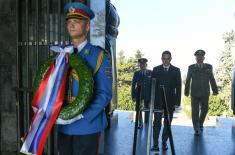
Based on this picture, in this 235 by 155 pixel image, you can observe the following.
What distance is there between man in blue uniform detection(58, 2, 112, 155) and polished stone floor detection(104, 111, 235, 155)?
2.81 metres

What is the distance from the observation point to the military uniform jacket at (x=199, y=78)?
700cm

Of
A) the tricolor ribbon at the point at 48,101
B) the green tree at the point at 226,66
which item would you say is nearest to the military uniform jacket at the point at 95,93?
the tricolor ribbon at the point at 48,101

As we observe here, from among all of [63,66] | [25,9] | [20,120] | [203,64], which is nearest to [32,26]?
[25,9]

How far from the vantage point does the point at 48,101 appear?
8.05ft

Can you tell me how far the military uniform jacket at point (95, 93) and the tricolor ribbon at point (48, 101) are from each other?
0.10 metres

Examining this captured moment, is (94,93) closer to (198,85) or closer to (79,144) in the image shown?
(79,144)

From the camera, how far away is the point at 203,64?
6992 millimetres

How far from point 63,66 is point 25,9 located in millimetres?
1995

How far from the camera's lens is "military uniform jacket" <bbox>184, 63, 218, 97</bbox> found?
7.00 meters

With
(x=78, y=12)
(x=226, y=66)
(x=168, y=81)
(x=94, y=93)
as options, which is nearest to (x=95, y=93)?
(x=94, y=93)

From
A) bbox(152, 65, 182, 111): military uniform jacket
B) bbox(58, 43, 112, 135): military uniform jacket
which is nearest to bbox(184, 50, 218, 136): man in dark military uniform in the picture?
bbox(152, 65, 182, 111): military uniform jacket

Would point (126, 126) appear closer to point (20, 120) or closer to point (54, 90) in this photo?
point (20, 120)

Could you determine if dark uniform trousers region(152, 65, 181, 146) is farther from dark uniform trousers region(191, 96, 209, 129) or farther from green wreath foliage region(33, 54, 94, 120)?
green wreath foliage region(33, 54, 94, 120)

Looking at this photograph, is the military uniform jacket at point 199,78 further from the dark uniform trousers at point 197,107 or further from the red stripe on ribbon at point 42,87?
the red stripe on ribbon at point 42,87
